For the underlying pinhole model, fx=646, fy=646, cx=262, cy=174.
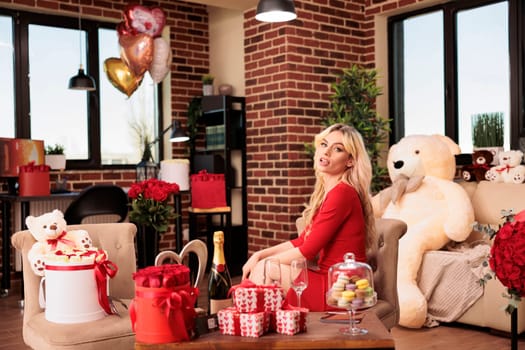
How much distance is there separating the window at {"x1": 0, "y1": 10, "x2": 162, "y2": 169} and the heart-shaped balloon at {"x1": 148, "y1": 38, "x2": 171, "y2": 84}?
1.53 ft

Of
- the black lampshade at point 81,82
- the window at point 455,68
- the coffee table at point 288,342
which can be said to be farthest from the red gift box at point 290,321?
the black lampshade at point 81,82

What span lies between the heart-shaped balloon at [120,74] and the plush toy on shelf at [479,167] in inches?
108

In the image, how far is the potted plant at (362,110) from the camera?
16.8 feet

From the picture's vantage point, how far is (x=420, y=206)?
4.31m

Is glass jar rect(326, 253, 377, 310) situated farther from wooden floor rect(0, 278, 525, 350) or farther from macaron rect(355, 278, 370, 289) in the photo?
wooden floor rect(0, 278, 525, 350)

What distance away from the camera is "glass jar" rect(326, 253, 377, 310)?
1.77 m

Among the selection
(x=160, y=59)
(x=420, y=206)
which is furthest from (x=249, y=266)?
(x=160, y=59)

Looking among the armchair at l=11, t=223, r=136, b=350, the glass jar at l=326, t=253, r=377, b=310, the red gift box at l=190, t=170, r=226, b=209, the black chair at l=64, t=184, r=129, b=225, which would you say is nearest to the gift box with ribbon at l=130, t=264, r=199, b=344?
the glass jar at l=326, t=253, r=377, b=310

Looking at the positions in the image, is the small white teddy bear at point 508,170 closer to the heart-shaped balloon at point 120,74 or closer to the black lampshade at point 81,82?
the heart-shaped balloon at point 120,74

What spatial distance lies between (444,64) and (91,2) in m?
3.16

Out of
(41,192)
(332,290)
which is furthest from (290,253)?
(41,192)

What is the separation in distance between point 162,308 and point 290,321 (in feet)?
1.14

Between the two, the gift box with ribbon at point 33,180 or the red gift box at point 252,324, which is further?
the gift box with ribbon at point 33,180

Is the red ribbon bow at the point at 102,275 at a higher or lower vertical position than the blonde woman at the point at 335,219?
lower
